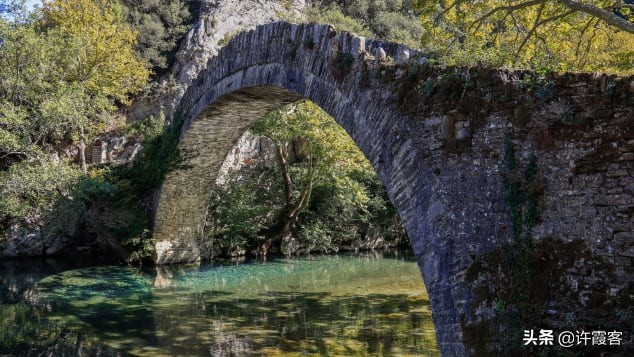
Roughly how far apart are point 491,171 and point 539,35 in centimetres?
402

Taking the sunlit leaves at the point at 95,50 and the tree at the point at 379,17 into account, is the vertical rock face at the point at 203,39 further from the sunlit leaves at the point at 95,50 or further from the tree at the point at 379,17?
the tree at the point at 379,17

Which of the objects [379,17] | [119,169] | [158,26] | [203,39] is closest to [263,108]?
[119,169]

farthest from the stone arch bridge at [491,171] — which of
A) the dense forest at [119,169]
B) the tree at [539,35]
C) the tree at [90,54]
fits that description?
the tree at [90,54]

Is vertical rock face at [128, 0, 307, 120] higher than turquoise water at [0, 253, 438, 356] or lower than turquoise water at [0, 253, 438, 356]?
Answer: higher

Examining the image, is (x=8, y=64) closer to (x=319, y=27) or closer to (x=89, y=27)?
(x=89, y=27)

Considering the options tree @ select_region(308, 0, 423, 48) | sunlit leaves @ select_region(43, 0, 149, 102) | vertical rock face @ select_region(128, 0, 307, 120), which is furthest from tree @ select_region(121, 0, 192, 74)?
tree @ select_region(308, 0, 423, 48)

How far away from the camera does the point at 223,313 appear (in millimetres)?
10453

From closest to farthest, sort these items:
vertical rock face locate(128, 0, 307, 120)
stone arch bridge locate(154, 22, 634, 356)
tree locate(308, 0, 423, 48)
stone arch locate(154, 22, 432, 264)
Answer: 1. stone arch bridge locate(154, 22, 634, 356)
2. stone arch locate(154, 22, 432, 264)
3. vertical rock face locate(128, 0, 307, 120)
4. tree locate(308, 0, 423, 48)

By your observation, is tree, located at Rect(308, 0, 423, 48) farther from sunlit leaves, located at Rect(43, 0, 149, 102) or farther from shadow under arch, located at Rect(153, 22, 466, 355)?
shadow under arch, located at Rect(153, 22, 466, 355)

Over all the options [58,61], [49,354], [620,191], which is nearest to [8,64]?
[58,61]

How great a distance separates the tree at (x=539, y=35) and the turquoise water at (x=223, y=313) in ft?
13.4

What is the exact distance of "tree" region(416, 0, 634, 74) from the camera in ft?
19.6

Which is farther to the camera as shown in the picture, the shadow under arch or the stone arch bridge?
the shadow under arch

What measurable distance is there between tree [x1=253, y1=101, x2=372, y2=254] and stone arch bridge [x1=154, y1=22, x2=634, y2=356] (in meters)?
8.90
